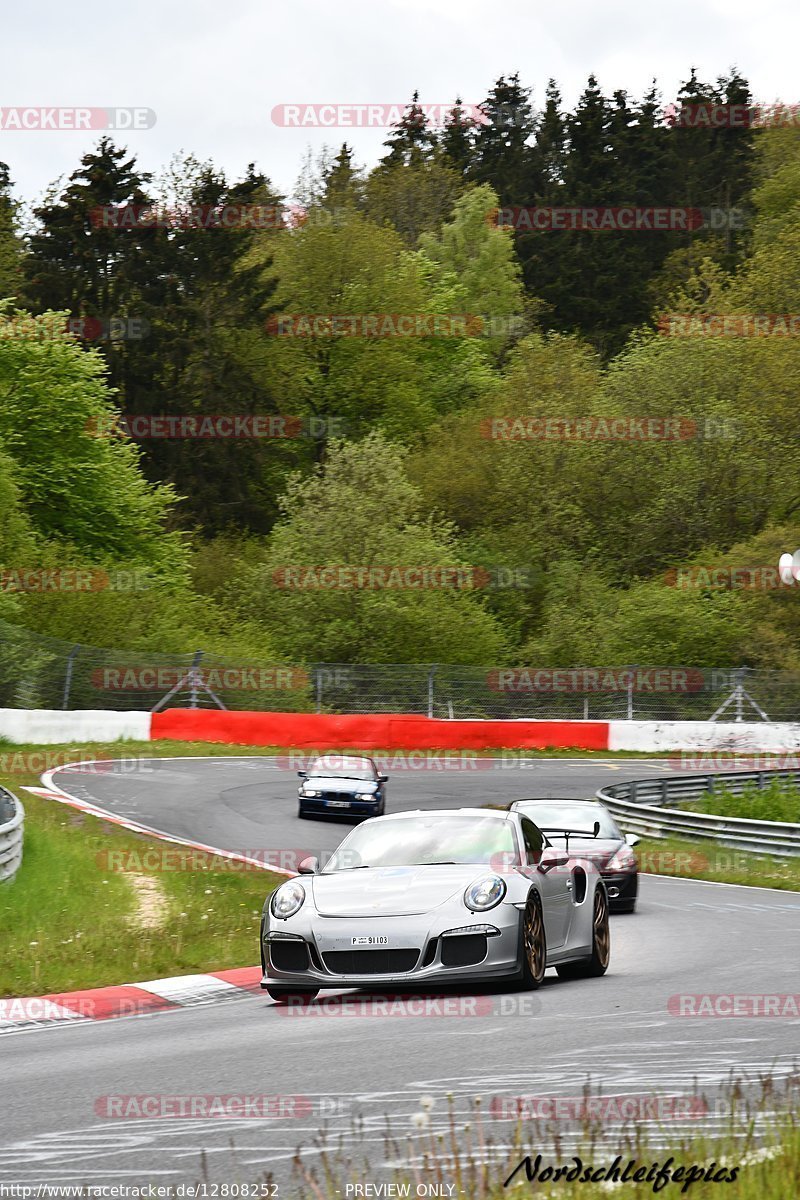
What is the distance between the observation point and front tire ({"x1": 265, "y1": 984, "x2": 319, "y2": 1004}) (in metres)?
10.7

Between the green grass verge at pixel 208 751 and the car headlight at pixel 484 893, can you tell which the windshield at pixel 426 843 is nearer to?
the car headlight at pixel 484 893

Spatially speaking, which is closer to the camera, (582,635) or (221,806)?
(221,806)

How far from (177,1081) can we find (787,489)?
52768mm

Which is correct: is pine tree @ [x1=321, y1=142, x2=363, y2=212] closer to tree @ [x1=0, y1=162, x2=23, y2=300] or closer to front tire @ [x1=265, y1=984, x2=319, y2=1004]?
tree @ [x1=0, y1=162, x2=23, y2=300]

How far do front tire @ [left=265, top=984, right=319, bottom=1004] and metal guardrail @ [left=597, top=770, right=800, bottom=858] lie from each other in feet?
43.2

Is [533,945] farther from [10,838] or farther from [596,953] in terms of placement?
[10,838]

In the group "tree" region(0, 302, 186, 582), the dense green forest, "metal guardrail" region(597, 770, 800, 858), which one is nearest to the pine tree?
the dense green forest

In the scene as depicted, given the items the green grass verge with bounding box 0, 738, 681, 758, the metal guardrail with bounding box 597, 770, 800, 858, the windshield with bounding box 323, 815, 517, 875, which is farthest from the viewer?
the green grass verge with bounding box 0, 738, 681, 758

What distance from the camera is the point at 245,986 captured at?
40.2 feet

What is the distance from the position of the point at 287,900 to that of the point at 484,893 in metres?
1.27

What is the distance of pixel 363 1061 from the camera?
26.5 feet

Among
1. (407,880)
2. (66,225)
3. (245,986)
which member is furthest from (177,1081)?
(66,225)

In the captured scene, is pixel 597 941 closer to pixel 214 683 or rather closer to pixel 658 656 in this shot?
pixel 214 683

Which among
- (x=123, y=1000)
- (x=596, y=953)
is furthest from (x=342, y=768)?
(x=123, y=1000)
